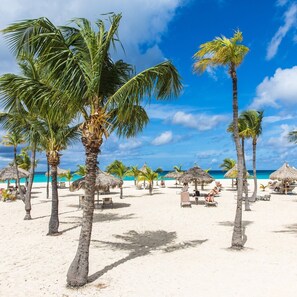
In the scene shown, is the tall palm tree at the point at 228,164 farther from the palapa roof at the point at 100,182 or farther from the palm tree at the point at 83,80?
the palm tree at the point at 83,80

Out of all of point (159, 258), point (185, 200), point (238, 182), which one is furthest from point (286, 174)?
point (159, 258)

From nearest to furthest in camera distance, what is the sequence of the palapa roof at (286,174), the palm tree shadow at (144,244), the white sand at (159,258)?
the white sand at (159,258)
the palm tree shadow at (144,244)
the palapa roof at (286,174)

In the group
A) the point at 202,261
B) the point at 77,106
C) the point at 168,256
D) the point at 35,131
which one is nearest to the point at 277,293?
the point at 202,261

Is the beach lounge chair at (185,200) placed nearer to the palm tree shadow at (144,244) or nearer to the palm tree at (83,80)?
the palm tree shadow at (144,244)

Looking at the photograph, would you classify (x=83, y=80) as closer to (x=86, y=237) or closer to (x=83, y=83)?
(x=83, y=83)

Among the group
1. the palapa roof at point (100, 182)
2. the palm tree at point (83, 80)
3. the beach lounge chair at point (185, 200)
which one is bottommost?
the beach lounge chair at point (185, 200)

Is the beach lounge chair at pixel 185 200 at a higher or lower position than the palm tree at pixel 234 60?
lower

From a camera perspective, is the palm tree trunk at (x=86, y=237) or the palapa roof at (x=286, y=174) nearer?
the palm tree trunk at (x=86, y=237)

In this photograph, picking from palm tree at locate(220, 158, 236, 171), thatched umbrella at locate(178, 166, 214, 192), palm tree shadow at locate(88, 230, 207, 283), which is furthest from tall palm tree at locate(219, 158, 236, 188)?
palm tree shadow at locate(88, 230, 207, 283)

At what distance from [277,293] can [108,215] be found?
12892 mm

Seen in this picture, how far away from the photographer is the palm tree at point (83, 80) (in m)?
7.30

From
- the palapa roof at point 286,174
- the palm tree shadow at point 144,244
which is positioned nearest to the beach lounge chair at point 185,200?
the palm tree shadow at point 144,244

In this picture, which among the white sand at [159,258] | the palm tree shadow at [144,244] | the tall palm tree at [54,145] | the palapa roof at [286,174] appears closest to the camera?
the white sand at [159,258]

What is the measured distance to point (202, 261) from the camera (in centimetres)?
899
